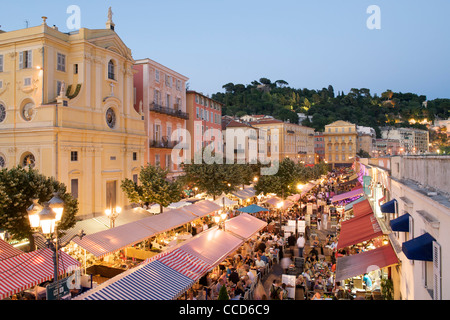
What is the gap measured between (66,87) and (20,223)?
12.7 m

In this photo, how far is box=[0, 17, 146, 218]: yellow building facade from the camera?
21.3 meters

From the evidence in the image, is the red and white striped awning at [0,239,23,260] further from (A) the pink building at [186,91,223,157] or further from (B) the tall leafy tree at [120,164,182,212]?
(A) the pink building at [186,91,223,157]

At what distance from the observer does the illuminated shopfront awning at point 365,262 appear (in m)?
10.7

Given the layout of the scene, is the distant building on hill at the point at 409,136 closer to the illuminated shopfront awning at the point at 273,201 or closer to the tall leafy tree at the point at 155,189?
the illuminated shopfront awning at the point at 273,201

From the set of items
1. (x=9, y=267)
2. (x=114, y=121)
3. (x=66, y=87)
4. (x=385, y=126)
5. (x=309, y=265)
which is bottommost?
(x=309, y=265)

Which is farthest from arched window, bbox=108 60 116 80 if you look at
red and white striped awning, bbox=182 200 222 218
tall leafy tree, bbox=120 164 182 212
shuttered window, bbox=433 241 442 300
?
shuttered window, bbox=433 241 442 300

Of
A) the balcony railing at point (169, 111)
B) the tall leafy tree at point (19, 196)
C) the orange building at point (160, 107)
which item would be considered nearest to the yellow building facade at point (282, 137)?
the balcony railing at point (169, 111)

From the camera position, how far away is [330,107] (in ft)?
461

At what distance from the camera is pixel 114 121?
86.3ft

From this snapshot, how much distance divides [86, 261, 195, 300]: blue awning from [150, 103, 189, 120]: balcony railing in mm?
22809

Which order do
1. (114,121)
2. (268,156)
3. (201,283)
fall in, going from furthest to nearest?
(268,156)
(114,121)
(201,283)

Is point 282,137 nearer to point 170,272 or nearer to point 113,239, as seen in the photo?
point 113,239

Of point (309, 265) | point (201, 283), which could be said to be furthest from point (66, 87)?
point (309, 265)
